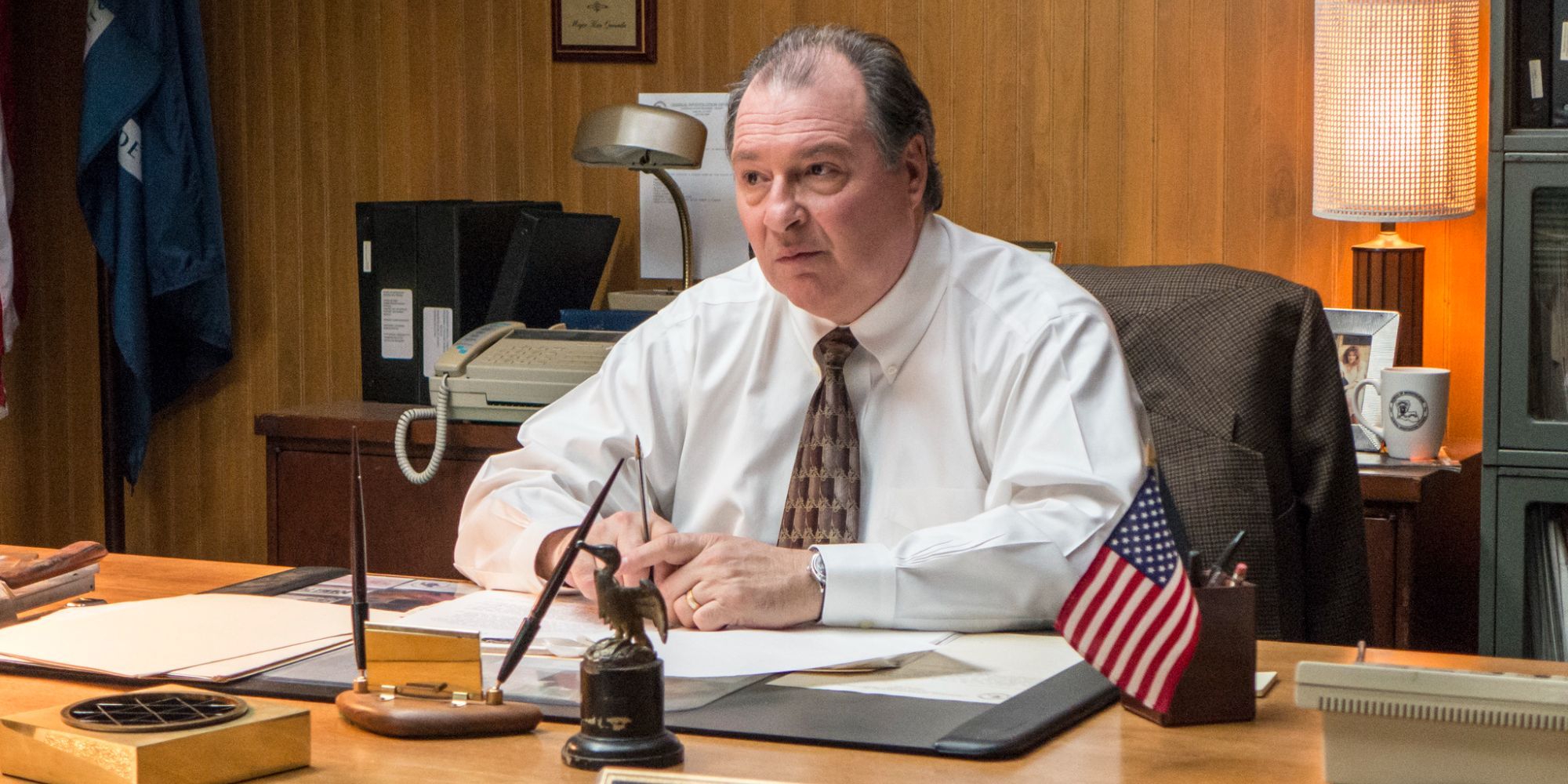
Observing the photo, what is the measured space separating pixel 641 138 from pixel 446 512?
2.39 feet

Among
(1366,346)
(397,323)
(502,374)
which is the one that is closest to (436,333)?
(397,323)

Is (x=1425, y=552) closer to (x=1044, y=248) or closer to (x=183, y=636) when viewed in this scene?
(x=1044, y=248)

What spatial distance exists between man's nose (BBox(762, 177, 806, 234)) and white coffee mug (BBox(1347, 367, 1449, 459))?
3.60ft

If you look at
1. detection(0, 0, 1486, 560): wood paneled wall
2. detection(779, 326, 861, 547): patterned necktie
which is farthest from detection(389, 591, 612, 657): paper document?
detection(0, 0, 1486, 560): wood paneled wall

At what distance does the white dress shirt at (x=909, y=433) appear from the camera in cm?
148

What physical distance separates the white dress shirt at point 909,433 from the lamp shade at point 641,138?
3.05 ft

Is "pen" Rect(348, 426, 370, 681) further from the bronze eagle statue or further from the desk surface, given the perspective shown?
the bronze eagle statue

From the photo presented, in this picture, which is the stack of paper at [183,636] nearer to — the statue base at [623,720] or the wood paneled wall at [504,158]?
the statue base at [623,720]

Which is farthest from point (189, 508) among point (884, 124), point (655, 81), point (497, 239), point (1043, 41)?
point (884, 124)

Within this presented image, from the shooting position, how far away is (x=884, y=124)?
5.87 feet

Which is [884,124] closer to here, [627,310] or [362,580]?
[362,580]

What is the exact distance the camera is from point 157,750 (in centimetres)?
100

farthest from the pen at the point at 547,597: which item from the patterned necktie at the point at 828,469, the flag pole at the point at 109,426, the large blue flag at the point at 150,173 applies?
the flag pole at the point at 109,426

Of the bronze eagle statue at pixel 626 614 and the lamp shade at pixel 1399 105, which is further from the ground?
the lamp shade at pixel 1399 105
